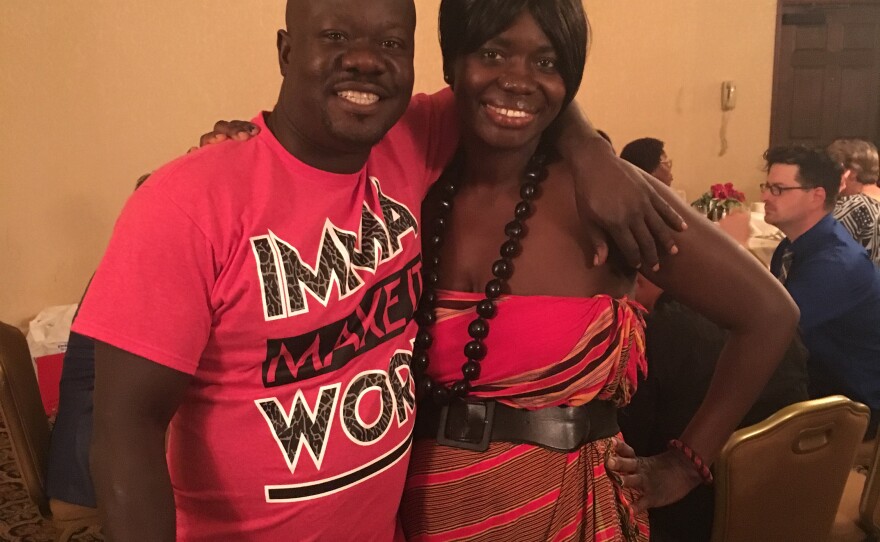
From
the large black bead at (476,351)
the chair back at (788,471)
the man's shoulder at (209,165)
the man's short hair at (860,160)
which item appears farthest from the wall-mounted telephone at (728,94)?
the man's shoulder at (209,165)

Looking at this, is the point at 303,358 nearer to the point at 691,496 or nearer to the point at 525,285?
the point at 525,285

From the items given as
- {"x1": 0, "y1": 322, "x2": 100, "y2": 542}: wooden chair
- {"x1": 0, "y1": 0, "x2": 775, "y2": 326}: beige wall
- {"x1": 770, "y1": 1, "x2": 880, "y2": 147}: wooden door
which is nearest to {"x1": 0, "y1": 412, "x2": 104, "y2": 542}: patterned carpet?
{"x1": 0, "y1": 322, "x2": 100, "y2": 542}: wooden chair

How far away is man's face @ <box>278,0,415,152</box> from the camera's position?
2.98ft

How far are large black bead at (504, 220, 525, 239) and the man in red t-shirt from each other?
7.2 inches

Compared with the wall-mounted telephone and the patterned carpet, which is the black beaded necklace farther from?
the wall-mounted telephone

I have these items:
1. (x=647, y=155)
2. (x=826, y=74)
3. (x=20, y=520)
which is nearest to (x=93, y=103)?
(x=20, y=520)

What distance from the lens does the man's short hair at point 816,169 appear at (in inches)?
123

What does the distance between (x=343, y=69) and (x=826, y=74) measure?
5.58 m

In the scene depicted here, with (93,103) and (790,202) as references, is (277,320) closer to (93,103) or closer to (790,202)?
(790,202)

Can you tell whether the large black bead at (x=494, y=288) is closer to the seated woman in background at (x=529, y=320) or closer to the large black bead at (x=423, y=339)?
the seated woman in background at (x=529, y=320)

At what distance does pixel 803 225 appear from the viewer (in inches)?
123

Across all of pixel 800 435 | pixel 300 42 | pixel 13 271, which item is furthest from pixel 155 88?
pixel 800 435

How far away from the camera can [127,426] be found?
78cm

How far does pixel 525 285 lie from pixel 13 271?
3.28 meters
